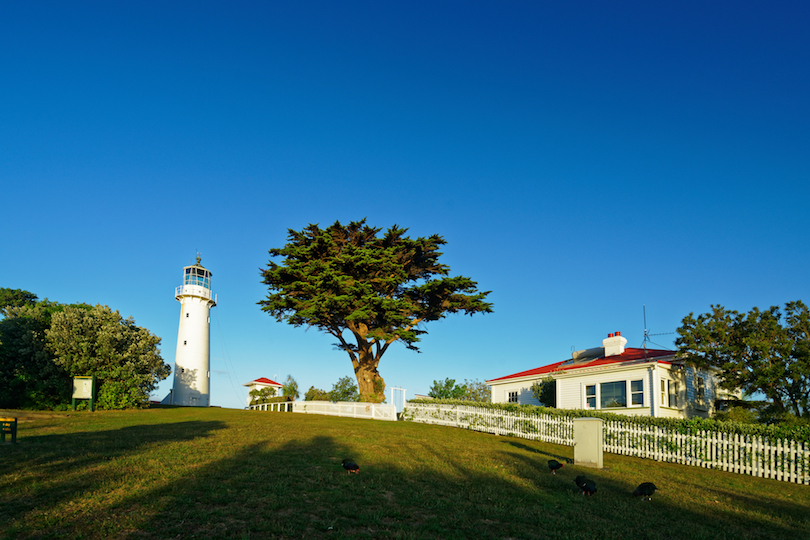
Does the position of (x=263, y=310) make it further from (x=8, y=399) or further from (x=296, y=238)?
(x=8, y=399)

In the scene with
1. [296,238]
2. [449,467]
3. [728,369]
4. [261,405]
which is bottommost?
[261,405]

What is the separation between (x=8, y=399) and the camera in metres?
27.7

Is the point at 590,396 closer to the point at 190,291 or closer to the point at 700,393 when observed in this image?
the point at 700,393

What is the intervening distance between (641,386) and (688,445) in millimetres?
9132

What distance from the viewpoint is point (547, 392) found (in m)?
30.2

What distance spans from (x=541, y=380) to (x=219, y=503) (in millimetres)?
27147

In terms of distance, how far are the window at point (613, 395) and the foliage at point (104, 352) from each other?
26.7 meters

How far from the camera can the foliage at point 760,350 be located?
21.1 meters

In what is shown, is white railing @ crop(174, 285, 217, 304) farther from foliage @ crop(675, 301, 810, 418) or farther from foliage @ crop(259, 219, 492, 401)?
foliage @ crop(675, 301, 810, 418)

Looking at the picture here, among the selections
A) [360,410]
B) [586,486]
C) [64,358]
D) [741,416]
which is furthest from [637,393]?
[64,358]

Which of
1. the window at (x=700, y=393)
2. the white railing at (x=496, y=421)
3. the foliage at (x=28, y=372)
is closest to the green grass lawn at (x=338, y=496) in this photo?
the white railing at (x=496, y=421)

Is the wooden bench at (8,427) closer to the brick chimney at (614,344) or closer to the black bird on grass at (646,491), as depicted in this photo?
the black bird on grass at (646,491)

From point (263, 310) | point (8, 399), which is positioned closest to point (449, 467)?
point (263, 310)

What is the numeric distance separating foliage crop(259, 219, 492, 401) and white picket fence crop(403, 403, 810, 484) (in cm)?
941
